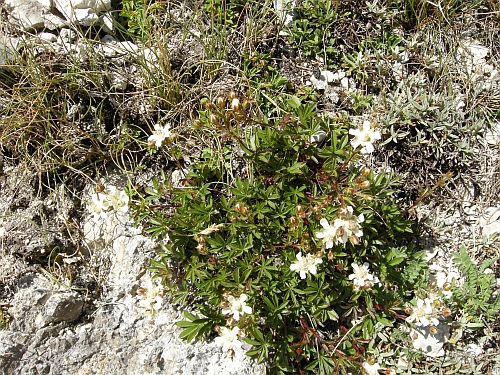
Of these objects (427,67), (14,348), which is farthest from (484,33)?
(14,348)

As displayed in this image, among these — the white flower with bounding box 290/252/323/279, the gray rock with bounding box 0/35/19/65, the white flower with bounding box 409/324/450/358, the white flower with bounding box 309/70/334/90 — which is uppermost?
the gray rock with bounding box 0/35/19/65

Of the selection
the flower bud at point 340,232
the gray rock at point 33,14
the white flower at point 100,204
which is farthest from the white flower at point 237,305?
the gray rock at point 33,14

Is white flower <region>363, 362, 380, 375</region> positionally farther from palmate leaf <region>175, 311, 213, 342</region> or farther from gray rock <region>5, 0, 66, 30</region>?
gray rock <region>5, 0, 66, 30</region>

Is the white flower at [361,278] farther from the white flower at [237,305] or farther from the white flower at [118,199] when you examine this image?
the white flower at [118,199]

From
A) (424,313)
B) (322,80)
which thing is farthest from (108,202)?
(424,313)

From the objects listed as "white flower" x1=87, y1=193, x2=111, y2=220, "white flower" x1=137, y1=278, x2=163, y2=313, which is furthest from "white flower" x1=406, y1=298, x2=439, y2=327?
"white flower" x1=87, y1=193, x2=111, y2=220

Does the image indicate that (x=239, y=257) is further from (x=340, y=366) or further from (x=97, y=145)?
(x=97, y=145)

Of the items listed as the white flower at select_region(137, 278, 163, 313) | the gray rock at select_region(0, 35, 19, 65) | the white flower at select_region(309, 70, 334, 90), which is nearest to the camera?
the white flower at select_region(137, 278, 163, 313)

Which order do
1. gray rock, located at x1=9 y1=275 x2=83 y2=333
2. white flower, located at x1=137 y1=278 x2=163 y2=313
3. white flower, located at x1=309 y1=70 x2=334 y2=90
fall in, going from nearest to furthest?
white flower, located at x1=137 y1=278 x2=163 y2=313
gray rock, located at x1=9 y1=275 x2=83 y2=333
white flower, located at x1=309 y1=70 x2=334 y2=90
